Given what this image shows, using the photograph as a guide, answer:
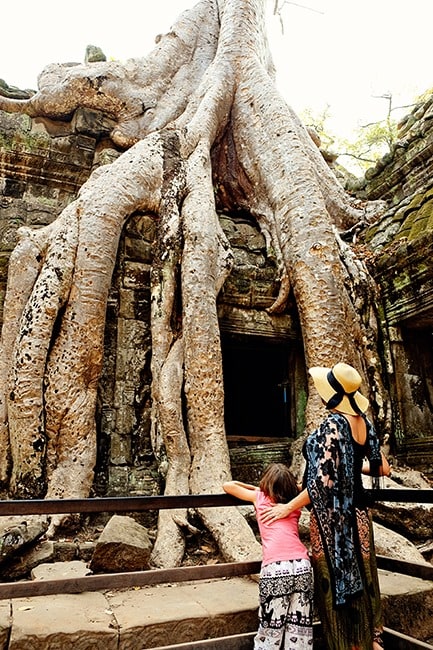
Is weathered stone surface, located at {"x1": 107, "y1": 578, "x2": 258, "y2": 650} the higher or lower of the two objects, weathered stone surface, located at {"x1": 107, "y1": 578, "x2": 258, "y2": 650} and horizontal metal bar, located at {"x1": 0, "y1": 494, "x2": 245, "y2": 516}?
the lower

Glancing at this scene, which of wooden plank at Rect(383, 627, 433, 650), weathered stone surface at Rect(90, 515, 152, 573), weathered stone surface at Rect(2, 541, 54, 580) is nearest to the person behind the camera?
wooden plank at Rect(383, 627, 433, 650)

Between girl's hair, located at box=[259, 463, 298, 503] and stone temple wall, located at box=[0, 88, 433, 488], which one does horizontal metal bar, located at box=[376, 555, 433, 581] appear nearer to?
girl's hair, located at box=[259, 463, 298, 503]

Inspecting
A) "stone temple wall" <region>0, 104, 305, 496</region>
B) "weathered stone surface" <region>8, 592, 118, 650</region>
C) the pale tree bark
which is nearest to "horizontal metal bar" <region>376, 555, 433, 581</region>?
the pale tree bark

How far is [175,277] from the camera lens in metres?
4.03

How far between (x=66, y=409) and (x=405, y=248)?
329cm

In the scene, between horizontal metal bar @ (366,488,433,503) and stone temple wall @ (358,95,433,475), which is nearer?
horizontal metal bar @ (366,488,433,503)

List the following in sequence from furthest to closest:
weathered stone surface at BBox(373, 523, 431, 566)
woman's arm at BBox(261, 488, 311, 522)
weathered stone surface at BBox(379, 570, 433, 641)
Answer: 1. weathered stone surface at BBox(373, 523, 431, 566)
2. weathered stone surface at BBox(379, 570, 433, 641)
3. woman's arm at BBox(261, 488, 311, 522)

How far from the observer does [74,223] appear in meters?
3.90

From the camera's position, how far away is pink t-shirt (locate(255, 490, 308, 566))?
1741 mm

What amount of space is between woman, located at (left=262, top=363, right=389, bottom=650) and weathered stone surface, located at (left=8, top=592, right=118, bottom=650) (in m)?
0.72

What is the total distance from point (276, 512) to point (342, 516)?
0.25 m

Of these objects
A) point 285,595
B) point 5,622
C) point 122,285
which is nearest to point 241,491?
point 285,595

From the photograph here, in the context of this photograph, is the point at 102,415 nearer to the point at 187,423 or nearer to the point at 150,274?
the point at 187,423

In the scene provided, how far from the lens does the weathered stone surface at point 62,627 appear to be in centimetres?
165
